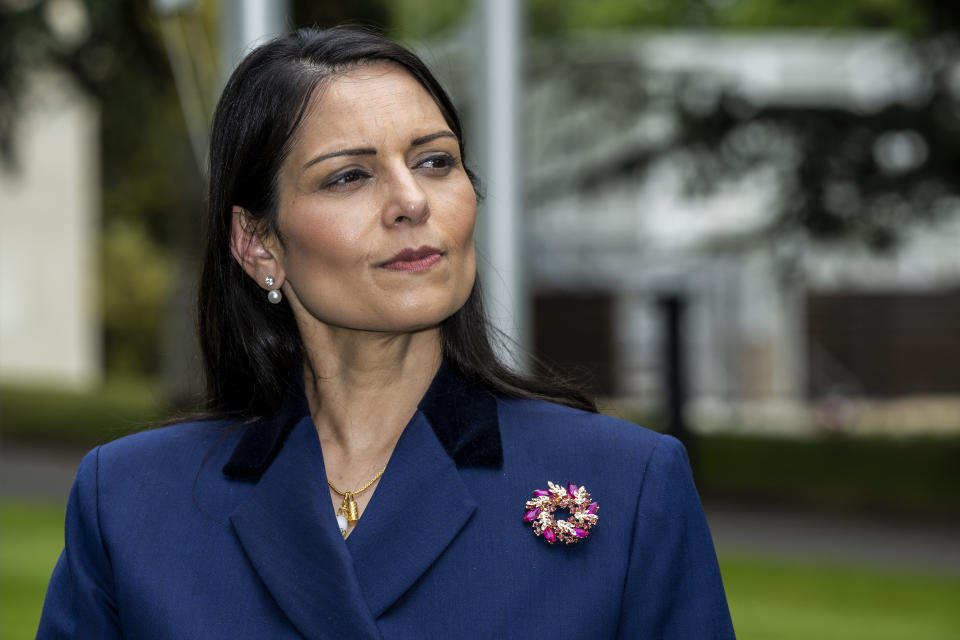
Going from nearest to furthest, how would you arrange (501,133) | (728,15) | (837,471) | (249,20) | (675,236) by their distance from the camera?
1. (249,20)
2. (501,133)
3. (837,471)
4. (728,15)
5. (675,236)

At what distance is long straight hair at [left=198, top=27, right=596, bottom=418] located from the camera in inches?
88.2

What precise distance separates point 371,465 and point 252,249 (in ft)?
1.34

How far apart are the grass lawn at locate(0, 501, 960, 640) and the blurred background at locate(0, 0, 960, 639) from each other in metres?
0.03

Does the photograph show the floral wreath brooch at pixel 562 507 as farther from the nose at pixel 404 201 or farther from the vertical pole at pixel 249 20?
the vertical pole at pixel 249 20

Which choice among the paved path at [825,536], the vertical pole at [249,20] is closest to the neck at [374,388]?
the vertical pole at [249,20]

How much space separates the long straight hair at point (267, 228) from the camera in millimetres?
2240

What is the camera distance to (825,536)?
37.9ft

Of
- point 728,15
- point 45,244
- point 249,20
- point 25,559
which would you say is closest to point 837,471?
point 25,559

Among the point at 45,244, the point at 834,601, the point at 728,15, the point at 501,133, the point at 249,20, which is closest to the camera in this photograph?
the point at 249,20

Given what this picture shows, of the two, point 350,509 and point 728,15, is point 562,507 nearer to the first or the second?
point 350,509

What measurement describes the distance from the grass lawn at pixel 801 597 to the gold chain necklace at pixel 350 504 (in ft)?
18.2

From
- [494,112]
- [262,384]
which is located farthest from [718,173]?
[262,384]

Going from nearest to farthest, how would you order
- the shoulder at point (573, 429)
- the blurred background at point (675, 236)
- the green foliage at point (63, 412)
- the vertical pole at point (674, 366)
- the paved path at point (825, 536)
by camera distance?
1. the shoulder at point (573, 429)
2. the blurred background at point (675, 236)
3. the paved path at point (825, 536)
4. the vertical pole at point (674, 366)
5. the green foliage at point (63, 412)

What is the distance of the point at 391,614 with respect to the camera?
212cm
